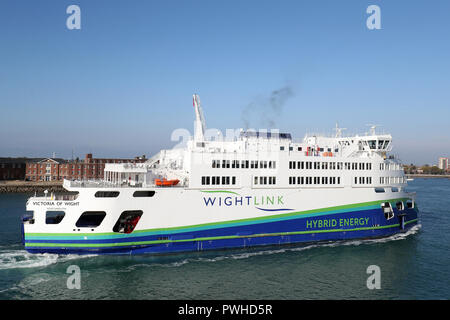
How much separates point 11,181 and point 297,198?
72.5 meters

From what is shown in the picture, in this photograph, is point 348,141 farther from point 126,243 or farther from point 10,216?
point 10,216

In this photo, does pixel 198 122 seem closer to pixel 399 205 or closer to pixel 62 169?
pixel 399 205

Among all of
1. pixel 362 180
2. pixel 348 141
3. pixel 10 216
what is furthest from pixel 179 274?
pixel 10 216

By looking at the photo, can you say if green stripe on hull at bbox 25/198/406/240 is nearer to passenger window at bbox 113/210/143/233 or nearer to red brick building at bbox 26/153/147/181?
passenger window at bbox 113/210/143/233

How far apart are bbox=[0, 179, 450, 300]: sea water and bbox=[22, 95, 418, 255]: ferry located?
0.83 meters

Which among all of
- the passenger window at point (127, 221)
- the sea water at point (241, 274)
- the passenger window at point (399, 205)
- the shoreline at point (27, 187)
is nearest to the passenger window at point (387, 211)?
the passenger window at point (399, 205)

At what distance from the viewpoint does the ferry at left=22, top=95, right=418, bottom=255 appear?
19703mm

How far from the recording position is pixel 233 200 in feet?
72.3

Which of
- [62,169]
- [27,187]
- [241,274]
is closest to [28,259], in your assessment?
[241,274]

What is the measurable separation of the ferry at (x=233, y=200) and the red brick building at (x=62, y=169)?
54463 mm

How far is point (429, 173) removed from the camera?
189 meters

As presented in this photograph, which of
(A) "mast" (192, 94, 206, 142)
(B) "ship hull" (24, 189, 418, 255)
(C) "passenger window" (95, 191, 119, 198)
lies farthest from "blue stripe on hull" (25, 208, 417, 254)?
(A) "mast" (192, 94, 206, 142)

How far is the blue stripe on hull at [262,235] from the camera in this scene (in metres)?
19.7

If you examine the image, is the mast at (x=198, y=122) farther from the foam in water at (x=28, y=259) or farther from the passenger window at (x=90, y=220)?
the foam in water at (x=28, y=259)
